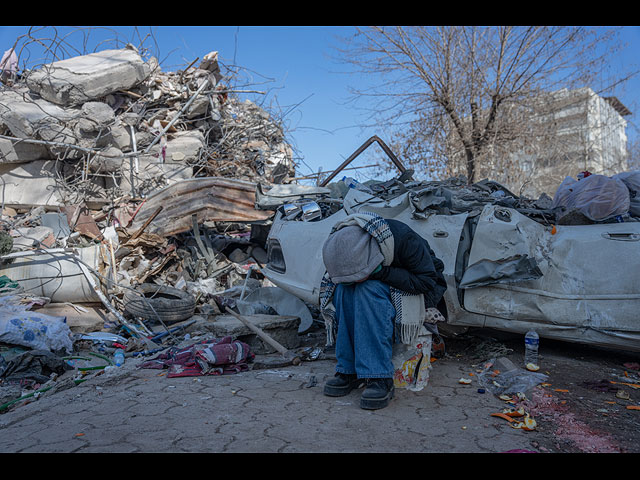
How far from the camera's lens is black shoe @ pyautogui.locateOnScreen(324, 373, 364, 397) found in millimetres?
3084

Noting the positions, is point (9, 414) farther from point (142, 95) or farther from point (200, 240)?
point (142, 95)

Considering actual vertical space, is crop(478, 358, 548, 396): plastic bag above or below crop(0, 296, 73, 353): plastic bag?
below

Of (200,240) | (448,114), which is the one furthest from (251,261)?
(448,114)

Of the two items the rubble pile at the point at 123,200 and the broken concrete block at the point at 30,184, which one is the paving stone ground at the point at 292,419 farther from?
the broken concrete block at the point at 30,184

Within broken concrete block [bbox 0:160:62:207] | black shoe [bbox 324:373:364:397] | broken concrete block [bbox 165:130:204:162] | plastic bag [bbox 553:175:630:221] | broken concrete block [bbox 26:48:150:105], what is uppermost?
broken concrete block [bbox 26:48:150:105]

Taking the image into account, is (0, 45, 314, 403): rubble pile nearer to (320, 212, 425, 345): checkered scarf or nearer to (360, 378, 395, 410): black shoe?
(360, 378, 395, 410): black shoe

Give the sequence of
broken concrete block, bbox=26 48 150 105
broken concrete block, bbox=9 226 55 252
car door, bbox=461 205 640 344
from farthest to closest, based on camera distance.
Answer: broken concrete block, bbox=26 48 150 105
broken concrete block, bbox=9 226 55 252
car door, bbox=461 205 640 344

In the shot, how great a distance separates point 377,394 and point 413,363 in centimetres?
45

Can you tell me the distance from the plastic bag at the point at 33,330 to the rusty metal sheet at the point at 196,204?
2418 mm

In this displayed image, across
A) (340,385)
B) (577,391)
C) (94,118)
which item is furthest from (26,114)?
(577,391)

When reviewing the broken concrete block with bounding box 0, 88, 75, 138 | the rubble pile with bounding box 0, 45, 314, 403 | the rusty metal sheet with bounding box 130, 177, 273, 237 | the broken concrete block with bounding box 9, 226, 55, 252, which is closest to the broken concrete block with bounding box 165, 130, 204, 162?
the rubble pile with bounding box 0, 45, 314, 403

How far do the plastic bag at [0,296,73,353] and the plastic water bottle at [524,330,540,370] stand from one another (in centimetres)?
405

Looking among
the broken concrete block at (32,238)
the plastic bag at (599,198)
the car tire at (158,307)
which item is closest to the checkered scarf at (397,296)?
the plastic bag at (599,198)

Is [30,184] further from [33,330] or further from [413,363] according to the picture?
[413,363]
